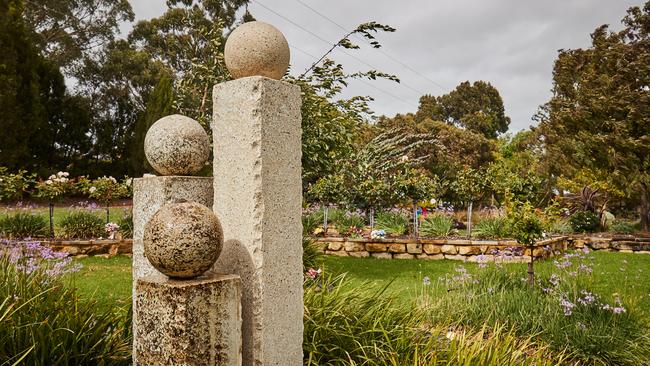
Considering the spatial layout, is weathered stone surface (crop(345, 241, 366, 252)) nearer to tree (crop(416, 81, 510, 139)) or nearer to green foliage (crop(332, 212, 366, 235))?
green foliage (crop(332, 212, 366, 235))

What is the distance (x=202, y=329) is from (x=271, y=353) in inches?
18.8

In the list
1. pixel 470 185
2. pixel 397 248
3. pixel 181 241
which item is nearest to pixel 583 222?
pixel 470 185

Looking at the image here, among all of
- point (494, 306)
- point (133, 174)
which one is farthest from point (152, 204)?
point (133, 174)

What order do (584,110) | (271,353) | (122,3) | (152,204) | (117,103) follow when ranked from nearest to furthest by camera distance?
1. (271,353)
2. (152,204)
3. (584,110)
4. (117,103)
5. (122,3)

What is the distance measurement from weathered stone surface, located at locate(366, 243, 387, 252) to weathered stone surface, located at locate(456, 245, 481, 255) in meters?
1.63

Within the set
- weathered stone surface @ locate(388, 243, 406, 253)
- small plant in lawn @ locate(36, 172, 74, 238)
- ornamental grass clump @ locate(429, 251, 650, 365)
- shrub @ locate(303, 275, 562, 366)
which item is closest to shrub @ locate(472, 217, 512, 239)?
weathered stone surface @ locate(388, 243, 406, 253)

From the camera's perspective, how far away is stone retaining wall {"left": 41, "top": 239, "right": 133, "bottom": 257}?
8836 millimetres

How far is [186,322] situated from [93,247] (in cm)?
816

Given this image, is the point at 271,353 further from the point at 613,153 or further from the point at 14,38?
the point at 14,38

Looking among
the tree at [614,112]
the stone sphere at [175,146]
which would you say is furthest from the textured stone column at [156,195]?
the tree at [614,112]

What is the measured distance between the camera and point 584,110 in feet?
46.9

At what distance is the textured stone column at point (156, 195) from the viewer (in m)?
2.55

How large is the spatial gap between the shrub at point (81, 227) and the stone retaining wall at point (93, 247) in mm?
888

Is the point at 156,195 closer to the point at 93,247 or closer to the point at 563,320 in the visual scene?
the point at 563,320
